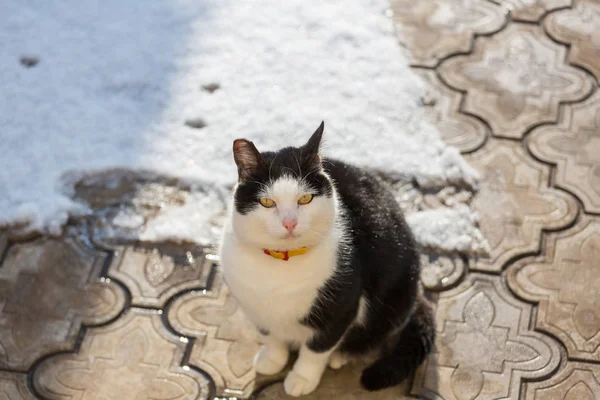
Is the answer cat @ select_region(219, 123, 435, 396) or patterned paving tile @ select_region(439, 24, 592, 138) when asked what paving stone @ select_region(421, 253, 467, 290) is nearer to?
cat @ select_region(219, 123, 435, 396)

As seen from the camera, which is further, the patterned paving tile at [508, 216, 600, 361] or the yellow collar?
the patterned paving tile at [508, 216, 600, 361]

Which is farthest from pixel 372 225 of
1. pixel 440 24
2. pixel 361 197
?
pixel 440 24

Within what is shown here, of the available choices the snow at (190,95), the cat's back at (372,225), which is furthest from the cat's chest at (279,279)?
the snow at (190,95)

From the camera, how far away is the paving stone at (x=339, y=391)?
174 centimetres

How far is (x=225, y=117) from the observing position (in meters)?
2.33

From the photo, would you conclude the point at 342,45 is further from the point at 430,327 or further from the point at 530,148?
the point at 430,327

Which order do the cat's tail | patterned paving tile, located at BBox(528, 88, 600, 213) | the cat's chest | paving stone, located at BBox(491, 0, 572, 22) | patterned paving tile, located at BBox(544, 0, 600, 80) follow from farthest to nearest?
1. paving stone, located at BBox(491, 0, 572, 22)
2. patterned paving tile, located at BBox(544, 0, 600, 80)
3. patterned paving tile, located at BBox(528, 88, 600, 213)
4. the cat's tail
5. the cat's chest

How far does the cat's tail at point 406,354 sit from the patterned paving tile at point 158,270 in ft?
1.55

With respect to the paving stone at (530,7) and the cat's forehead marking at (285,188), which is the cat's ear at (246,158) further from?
the paving stone at (530,7)

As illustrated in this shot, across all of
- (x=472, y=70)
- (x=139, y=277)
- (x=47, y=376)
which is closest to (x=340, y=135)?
(x=472, y=70)

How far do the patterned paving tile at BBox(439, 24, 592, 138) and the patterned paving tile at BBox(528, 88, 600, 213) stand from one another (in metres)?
0.04

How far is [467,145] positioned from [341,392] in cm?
83

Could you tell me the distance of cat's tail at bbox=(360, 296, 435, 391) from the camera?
1690mm

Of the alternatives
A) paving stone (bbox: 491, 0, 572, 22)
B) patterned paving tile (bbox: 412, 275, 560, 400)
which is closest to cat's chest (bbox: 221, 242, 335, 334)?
patterned paving tile (bbox: 412, 275, 560, 400)
